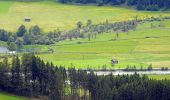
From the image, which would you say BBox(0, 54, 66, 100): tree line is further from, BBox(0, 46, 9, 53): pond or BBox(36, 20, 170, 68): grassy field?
BBox(0, 46, 9, 53): pond

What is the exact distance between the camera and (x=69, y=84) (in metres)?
130

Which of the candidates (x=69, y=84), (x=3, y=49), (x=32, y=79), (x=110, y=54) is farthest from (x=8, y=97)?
(x=3, y=49)

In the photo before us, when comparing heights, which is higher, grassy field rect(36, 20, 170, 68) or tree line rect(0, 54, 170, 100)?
tree line rect(0, 54, 170, 100)

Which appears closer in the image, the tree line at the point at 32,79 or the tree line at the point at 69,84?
the tree line at the point at 69,84

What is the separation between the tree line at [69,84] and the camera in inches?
4872

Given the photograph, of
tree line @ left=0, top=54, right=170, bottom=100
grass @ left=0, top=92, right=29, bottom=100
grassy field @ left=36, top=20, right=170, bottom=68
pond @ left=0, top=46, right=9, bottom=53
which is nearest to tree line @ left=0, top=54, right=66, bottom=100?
tree line @ left=0, top=54, right=170, bottom=100

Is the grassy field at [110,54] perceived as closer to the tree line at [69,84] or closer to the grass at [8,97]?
the tree line at [69,84]

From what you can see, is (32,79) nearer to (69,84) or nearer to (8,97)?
(69,84)

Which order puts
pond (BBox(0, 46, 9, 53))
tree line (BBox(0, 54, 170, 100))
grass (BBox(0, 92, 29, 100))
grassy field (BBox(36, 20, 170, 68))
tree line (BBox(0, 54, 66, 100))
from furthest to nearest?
pond (BBox(0, 46, 9, 53)), grassy field (BBox(36, 20, 170, 68)), tree line (BBox(0, 54, 66, 100)), tree line (BBox(0, 54, 170, 100)), grass (BBox(0, 92, 29, 100))

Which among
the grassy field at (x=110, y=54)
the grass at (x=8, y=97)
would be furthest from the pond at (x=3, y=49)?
the grass at (x=8, y=97)

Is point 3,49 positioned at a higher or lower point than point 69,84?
lower

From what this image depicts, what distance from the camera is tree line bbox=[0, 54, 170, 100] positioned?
124m

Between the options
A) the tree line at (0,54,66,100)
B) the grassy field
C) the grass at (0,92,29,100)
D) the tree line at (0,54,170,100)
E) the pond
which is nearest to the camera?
the grass at (0,92,29,100)

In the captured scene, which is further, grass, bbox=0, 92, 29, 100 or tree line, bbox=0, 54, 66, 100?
tree line, bbox=0, 54, 66, 100
